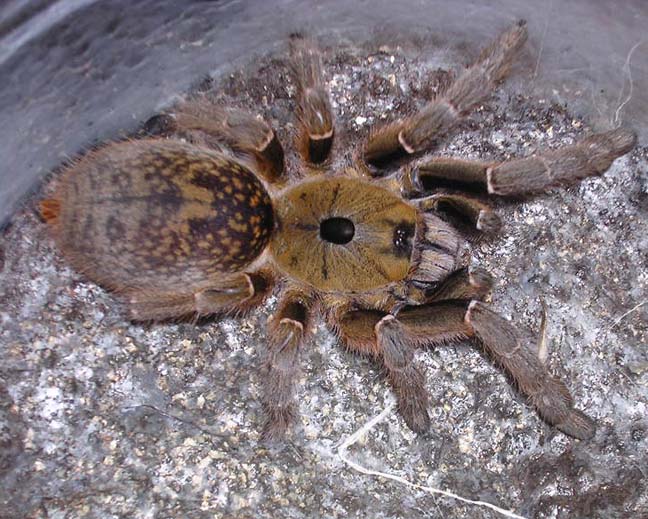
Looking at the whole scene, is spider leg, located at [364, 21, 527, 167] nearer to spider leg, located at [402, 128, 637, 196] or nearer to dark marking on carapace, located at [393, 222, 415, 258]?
spider leg, located at [402, 128, 637, 196]

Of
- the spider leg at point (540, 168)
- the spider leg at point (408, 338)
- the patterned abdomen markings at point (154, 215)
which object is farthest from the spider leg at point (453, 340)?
the patterned abdomen markings at point (154, 215)

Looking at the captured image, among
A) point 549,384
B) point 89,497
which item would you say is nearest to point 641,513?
point 549,384

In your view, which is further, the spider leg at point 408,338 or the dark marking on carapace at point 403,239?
the dark marking on carapace at point 403,239

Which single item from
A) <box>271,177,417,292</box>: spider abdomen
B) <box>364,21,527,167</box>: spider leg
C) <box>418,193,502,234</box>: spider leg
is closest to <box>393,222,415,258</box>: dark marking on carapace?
<box>271,177,417,292</box>: spider abdomen

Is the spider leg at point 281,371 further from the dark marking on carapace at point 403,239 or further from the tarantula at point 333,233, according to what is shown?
the dark marking on carapace at point 403,239

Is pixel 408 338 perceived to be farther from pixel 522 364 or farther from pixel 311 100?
pixel 311 100

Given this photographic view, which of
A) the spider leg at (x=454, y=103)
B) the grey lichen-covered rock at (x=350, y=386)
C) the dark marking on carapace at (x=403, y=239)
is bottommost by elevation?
the grey lichen-covered rock at (x=350, y=386)

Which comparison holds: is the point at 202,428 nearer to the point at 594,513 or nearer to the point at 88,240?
the point at 88,240
